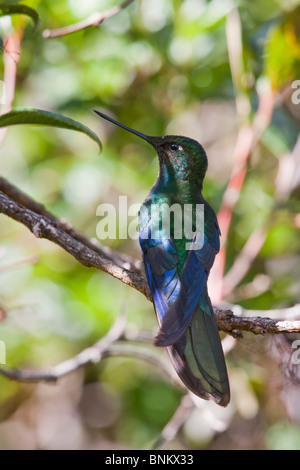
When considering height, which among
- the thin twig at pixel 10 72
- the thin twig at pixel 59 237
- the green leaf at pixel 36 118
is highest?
A: the green leaf at pixel 36 118

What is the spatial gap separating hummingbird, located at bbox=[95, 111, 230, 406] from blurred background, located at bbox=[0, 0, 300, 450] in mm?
345

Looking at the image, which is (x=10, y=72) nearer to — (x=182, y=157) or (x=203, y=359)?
(x=182, y=157)

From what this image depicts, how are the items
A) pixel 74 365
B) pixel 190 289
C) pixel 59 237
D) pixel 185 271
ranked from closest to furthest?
pixel 59 237, pixel 190 289, pixel 185 271, pixel 74 365

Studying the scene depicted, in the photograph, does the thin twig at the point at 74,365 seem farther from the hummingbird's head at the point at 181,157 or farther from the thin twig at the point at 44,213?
the hummingbird's head at the point at 181,157

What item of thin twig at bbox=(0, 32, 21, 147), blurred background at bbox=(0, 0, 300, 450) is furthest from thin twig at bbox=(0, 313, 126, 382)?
thin twig at bbox=(0, 32, 21, 147)

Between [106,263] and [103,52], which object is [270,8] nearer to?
[103,52]

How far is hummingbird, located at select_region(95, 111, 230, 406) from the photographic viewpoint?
2.61 meters

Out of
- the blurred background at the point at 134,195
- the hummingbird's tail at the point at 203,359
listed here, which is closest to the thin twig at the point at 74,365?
the blurred background at the point at 134,195

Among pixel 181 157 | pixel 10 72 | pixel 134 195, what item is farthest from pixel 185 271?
pixel 134 195

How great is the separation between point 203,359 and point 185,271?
0.48 meters

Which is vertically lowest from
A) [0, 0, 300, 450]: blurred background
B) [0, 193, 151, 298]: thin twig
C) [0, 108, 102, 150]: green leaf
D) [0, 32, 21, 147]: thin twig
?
[0, 0, 300, 450]: blurred background

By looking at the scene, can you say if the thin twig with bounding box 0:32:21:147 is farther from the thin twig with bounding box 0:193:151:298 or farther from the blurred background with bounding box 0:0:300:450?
→ the thin twig with bounding box 0:193:151:298

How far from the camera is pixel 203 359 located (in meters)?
2.71

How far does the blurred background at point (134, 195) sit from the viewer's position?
159 inches
